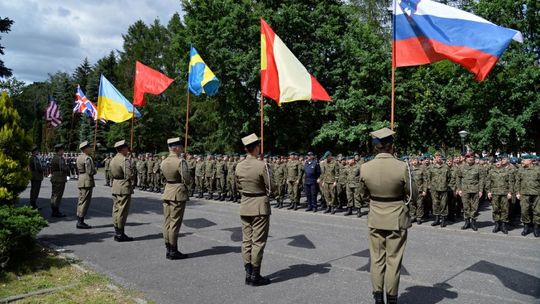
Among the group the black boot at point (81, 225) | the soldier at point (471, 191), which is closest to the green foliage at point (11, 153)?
the black boot at point (81, 225)

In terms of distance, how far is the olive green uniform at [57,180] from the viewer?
1160cm

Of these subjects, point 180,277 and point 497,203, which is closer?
point 180,277

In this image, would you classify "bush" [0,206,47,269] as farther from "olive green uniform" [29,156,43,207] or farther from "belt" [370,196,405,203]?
"olive green uniform" [29,156,43,207]

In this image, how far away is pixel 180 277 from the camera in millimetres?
6059

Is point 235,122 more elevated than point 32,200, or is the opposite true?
point 235,122

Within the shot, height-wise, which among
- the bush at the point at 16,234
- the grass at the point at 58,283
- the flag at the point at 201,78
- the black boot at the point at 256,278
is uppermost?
the flag at the point at 201,78

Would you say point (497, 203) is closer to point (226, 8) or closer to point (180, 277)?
point (180, 277)

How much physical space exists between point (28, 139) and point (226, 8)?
21.8m

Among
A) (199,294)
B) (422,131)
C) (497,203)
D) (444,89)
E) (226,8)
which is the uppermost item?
(226,8)

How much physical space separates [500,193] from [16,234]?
35.4ft

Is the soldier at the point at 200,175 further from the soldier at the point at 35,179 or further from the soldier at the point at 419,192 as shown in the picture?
the soldier at the point at 419,192

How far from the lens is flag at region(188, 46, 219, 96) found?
13.6 meters

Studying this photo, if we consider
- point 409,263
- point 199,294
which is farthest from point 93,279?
point 409,263

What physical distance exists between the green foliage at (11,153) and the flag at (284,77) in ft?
16.4
